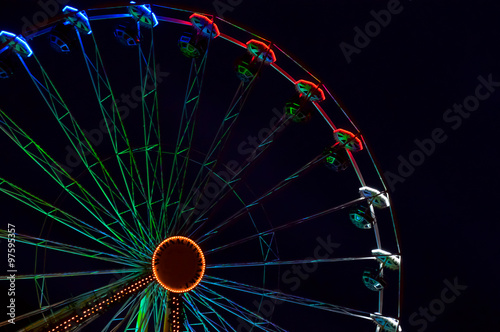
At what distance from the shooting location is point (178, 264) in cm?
1008

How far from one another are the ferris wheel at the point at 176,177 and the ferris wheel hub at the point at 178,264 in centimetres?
3

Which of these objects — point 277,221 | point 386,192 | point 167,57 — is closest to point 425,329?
point 277,221

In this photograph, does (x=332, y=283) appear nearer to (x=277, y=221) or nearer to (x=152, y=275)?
(x=277, y=221)

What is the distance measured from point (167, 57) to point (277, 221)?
601 cm

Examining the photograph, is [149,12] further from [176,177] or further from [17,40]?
[176,177]

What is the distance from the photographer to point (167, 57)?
14.2 meters

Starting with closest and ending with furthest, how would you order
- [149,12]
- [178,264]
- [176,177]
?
[178,264], [149,12], [176,177]

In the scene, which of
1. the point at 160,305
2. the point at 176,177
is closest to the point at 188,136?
the point at 176,177

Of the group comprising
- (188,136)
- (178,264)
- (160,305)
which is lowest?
(160,305)

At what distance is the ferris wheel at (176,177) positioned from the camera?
10211 millimetres

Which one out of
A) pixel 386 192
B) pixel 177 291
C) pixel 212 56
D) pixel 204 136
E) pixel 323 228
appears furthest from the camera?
pixel 323 228

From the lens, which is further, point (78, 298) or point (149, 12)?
point (149, 12)

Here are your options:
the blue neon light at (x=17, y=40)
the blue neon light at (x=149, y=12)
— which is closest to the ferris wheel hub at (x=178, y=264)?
the blue neon light at (x=149, y=12)

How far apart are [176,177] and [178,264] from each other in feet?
11.0
